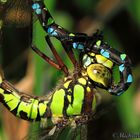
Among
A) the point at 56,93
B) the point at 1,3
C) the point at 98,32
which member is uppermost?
the point at 1,3

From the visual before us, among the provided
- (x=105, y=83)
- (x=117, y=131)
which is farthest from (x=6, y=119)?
(x=105, y=83)

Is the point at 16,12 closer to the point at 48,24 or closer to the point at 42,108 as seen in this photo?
the point at 48,24

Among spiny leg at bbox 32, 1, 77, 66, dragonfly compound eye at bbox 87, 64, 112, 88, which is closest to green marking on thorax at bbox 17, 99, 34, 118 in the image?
dragonfly compound eye at bbox 87, 64, 112, 88

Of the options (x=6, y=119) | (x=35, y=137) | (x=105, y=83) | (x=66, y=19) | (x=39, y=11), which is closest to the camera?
(x=39, y=11)

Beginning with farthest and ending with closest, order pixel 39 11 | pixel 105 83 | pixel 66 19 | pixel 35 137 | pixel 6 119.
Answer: pixel 66 19 → pixel 6 119 → pixel 35 137 → pixel 105 83 → pixel 39 11

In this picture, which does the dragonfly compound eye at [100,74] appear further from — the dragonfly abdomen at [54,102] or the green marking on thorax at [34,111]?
the green marking on thorax at [34,111]

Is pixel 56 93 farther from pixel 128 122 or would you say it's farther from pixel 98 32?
pixel 128 122
